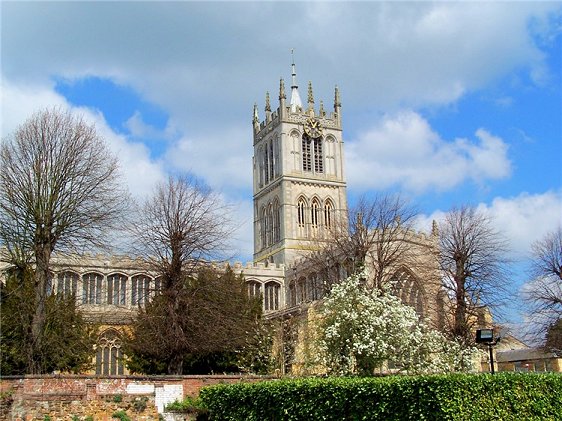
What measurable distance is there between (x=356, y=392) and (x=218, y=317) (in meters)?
15.4

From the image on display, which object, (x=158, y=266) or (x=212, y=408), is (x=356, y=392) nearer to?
(x=212, y=408)

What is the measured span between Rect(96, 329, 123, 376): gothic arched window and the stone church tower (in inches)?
841

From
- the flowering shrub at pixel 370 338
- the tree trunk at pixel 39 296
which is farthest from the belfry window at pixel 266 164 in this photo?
the tree trunk at pixel 39 296

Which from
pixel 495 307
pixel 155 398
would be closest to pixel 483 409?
pixel 155 398

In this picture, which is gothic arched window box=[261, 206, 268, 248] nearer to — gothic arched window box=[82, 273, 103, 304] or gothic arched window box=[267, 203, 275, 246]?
gothic arched window box=[267, 203, 275, 246]

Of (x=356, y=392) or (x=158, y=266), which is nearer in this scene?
(x=356, y=392)

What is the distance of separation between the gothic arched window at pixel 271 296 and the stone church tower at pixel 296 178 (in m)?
5.69

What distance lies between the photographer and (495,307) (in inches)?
1444

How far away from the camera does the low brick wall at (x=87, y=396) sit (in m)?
21.9

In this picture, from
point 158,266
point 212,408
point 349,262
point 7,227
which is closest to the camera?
point 212,408

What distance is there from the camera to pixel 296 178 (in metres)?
77.8

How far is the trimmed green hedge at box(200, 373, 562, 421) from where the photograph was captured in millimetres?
16016

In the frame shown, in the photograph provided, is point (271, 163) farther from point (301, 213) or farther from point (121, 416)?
point (121, 416)

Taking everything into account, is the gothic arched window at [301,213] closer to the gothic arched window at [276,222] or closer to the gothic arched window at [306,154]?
the gothic arched window at [276,222]
